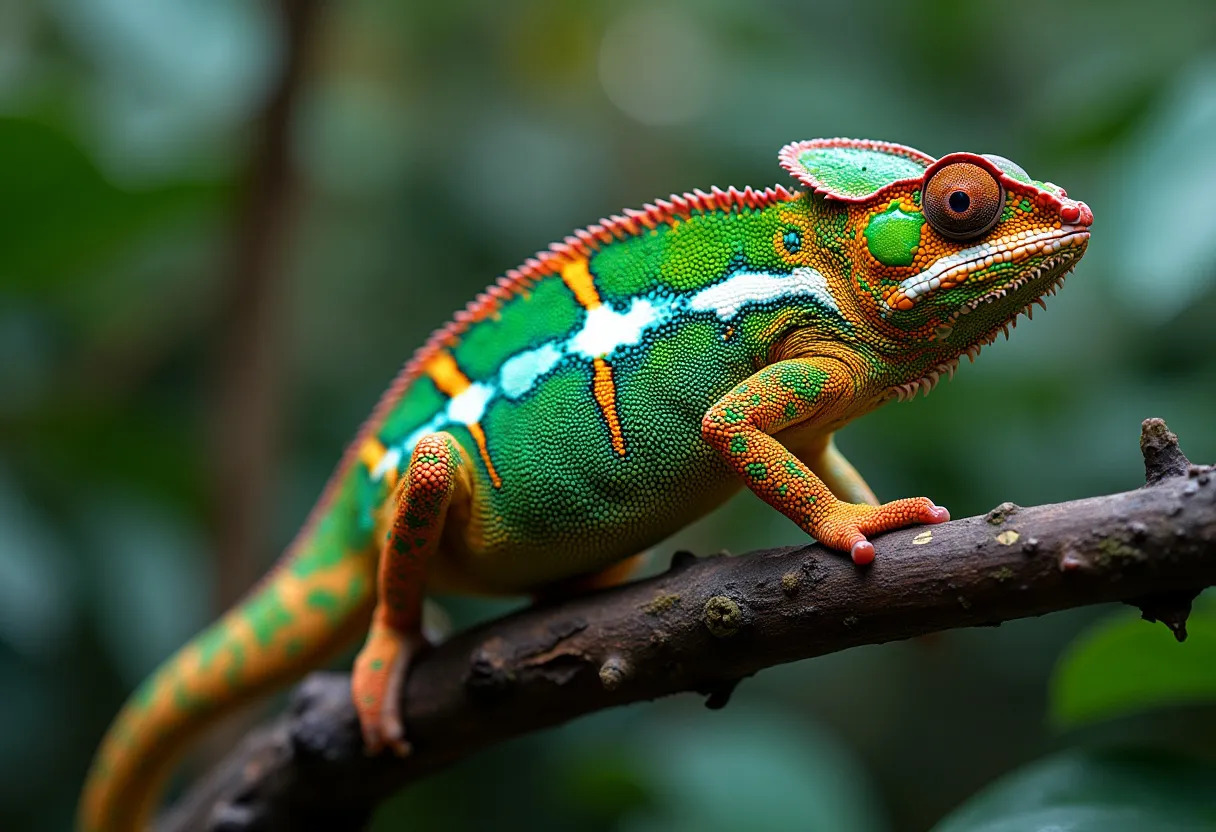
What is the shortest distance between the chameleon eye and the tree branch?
43cm

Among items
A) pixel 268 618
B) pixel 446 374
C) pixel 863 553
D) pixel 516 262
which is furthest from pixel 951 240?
pixel 516 262

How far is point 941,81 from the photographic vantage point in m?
3.88

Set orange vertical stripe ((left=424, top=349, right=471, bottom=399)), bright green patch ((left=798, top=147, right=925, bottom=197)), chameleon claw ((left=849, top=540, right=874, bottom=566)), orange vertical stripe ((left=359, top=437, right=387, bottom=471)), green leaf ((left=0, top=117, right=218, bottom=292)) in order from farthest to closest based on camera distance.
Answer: green leaf ((left=0, top=117, right=218, bottom=292))
orange vertical stripe ((left=359, top=437, right=387, bottom=471))
orange vertical stripe ((left=424, top=349, right=471, bottom=399))
bright green patch ((left=798, top=147, right=925, bottom=197))
chameleon claw ((left=849, top=540, right=874, bottom=566))

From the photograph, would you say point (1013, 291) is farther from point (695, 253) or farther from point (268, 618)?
point (268, 618)

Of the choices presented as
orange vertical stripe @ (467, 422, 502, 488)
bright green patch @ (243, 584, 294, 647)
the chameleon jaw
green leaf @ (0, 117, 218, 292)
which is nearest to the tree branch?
bright green patch @ (243, 584, 294, 647)

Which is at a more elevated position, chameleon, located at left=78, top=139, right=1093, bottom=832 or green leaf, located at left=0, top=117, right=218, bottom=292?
green leaf, located at left=0, top=117, right=218, bottom=292

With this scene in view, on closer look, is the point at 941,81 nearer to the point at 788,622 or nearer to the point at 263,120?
the point at 263,120

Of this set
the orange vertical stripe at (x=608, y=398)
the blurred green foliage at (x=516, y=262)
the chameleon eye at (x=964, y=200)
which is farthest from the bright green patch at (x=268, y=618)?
the chameleon eye at (x=964, y=200)

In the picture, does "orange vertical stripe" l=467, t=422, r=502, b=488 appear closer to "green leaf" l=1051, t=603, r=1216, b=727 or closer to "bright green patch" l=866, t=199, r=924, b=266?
"bright green patch" l=866, t=199, r=924, b=266

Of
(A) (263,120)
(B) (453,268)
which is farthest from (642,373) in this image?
(B) (453,268)

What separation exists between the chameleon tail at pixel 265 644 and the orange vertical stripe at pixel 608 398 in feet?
1.94

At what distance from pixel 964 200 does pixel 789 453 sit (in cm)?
42

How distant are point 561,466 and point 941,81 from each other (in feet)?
9.32

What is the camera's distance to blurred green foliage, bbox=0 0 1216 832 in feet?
8.95
